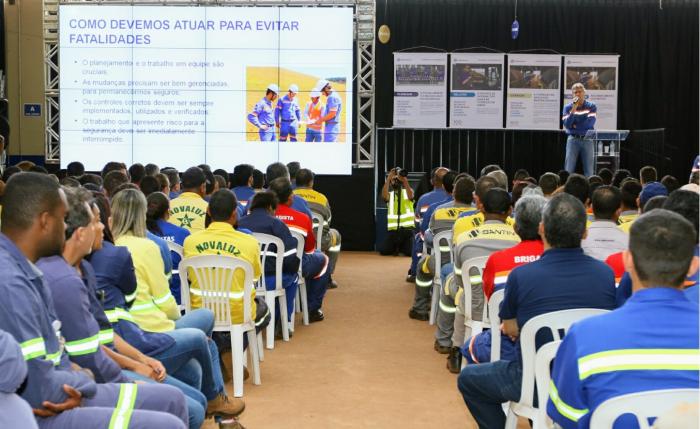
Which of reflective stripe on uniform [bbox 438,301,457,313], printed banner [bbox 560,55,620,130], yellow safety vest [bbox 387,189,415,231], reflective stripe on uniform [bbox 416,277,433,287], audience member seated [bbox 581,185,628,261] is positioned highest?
printed banner [bbox 560,55,620,130]

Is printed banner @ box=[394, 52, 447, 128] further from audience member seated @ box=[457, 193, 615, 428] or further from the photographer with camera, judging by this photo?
audience member seated @ box=[457, 193, 615, 428]

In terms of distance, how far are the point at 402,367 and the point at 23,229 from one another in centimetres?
352

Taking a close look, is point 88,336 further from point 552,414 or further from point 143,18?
point 143,18

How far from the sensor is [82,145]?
→ 36.9 feet

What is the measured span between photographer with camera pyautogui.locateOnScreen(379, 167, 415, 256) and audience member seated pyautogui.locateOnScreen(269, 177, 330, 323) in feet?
10.1

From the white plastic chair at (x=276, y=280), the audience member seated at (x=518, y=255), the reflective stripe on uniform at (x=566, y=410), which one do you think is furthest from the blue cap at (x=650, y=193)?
the reflective stripe on uniform at (x=566, y=410)

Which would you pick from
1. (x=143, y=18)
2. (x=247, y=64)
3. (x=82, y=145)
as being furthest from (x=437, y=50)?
(x=82, y=145)

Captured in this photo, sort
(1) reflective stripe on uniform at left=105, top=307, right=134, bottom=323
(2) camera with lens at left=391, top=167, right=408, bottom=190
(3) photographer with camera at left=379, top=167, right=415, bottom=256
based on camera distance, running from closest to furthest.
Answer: (1) reflective stripe on uniform at left=105, top=307, right=134, bottom=323 → (2) camera with lens at left=391, top=167, right=408, bottom=190 → (3) photographer with camera at left=379, top=167, right=415, bottom=256

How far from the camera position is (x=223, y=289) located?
5.03 meters

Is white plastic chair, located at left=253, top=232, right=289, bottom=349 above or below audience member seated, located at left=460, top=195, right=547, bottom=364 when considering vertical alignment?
below

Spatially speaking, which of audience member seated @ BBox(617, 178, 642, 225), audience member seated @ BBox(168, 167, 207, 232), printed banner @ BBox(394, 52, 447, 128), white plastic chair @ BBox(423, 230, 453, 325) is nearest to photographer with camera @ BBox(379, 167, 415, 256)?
printed banner @ BBox(394, 52, 447, 128)

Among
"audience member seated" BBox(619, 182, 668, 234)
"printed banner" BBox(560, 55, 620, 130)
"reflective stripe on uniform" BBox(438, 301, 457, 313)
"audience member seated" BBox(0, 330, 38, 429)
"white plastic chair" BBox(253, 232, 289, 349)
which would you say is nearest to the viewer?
"audience member seated" BBox(0, 330, 38, 429)

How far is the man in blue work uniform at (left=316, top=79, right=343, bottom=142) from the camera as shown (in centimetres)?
1095

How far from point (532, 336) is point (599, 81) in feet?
31.8
